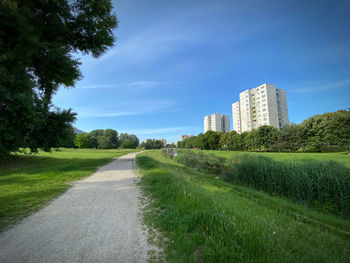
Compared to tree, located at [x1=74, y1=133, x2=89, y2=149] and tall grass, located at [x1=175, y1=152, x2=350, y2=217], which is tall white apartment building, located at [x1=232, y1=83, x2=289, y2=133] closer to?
tall grass, located at [x1=175, y1=152, x2=350, y2=217]

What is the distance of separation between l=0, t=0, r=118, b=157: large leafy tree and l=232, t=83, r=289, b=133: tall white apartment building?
296ft

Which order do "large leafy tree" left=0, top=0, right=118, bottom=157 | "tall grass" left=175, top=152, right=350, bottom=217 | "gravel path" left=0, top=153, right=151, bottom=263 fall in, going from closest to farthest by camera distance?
"gravel path" left=0, top=153, right=151, bottom=263
"large leafy tree" left=0, top=0, right=118, bottom=157
"tall grass" left=175, top=152, right=350, bottom=217

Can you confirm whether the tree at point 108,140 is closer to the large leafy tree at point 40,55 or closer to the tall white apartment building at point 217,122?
the large leafy tree at point 40,55

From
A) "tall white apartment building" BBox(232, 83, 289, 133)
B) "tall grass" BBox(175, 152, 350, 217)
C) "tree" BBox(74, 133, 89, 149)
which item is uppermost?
"tall white apartment building" BBox(232, 83, 289, 133)

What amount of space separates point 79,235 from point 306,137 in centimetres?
5435

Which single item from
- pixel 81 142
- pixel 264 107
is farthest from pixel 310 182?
pixel 264 107

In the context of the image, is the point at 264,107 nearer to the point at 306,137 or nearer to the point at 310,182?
the point at 306,137

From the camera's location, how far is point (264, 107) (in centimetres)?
8206

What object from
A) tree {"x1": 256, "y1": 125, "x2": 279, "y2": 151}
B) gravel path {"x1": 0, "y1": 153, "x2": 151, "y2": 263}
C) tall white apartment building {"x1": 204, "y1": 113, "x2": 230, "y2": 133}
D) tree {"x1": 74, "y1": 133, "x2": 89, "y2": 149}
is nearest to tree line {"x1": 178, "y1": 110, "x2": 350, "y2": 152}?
tree {"x1": 256, "y1": 125, "x2": 279, "y2": 151}

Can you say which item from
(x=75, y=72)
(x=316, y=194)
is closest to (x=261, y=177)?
(x=316, y=194)

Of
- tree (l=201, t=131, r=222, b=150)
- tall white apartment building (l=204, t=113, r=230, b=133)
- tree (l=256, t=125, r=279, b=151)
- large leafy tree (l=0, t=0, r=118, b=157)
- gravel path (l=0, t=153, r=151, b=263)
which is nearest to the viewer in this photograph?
gravel path (l=0, t=153, r=151, b=263)

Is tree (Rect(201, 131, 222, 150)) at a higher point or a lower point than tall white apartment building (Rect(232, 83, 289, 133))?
lower

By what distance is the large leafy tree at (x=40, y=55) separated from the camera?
515 cm

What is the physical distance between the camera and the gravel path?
2.70 m
